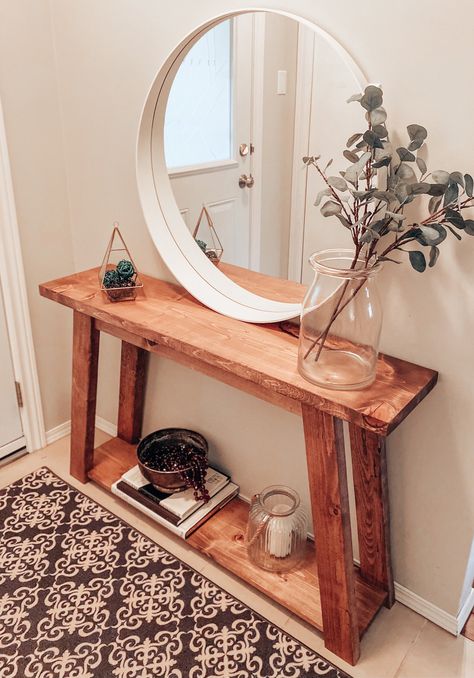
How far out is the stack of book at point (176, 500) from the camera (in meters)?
1.80

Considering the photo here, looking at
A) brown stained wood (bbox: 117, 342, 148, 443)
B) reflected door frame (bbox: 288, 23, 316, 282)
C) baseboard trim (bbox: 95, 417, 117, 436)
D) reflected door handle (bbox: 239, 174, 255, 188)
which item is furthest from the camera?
baseboard trim (bbox: 95, 417, 117, 436)

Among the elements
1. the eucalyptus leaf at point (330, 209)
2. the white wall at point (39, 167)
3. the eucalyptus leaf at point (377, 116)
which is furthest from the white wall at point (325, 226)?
the eucalyptus leaf at point (330, 209)

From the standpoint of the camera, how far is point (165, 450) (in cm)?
196

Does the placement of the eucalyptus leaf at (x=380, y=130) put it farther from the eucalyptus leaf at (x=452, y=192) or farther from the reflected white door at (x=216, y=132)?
the reflected white door at (x=216, y=132)

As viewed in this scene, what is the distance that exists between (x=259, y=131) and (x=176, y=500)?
44.8 inches

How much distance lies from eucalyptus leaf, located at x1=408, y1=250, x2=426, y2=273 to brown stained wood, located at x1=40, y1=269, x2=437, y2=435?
266 mm

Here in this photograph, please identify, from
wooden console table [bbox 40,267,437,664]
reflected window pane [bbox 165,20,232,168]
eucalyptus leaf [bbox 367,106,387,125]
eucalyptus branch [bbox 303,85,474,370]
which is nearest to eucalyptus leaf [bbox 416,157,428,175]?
eucalyptus branch [bbox 303,85,474,370]

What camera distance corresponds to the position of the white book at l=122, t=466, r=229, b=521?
181 centimetres

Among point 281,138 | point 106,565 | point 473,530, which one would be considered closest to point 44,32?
point 281,138

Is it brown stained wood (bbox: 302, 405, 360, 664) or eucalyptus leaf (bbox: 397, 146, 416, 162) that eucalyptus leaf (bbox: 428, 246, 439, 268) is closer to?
eucalyptus leaf (bbox: 397, 146, 416, 162)

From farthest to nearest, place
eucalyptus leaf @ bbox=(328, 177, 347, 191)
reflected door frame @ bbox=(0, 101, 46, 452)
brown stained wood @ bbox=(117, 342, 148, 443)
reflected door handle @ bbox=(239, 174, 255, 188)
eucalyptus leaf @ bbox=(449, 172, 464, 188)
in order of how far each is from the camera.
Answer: brown stained wood @ bbox=(117, 342, 148, 443) → reflected door frame @ bbox=(0, 101, 46, 452) → reflected door handle @ bbox=(239, 174, 255, 188) → eucalyptus leaf @ bbox=(328, 177, 347, 191) → eucalyptus leaf @ bbox=(449, 172, 464, 188)

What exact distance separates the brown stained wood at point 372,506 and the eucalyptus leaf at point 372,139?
27.1 inches

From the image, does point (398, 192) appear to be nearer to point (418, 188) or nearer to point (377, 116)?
point (418, 188)

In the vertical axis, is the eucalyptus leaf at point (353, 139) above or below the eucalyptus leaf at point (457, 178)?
above
